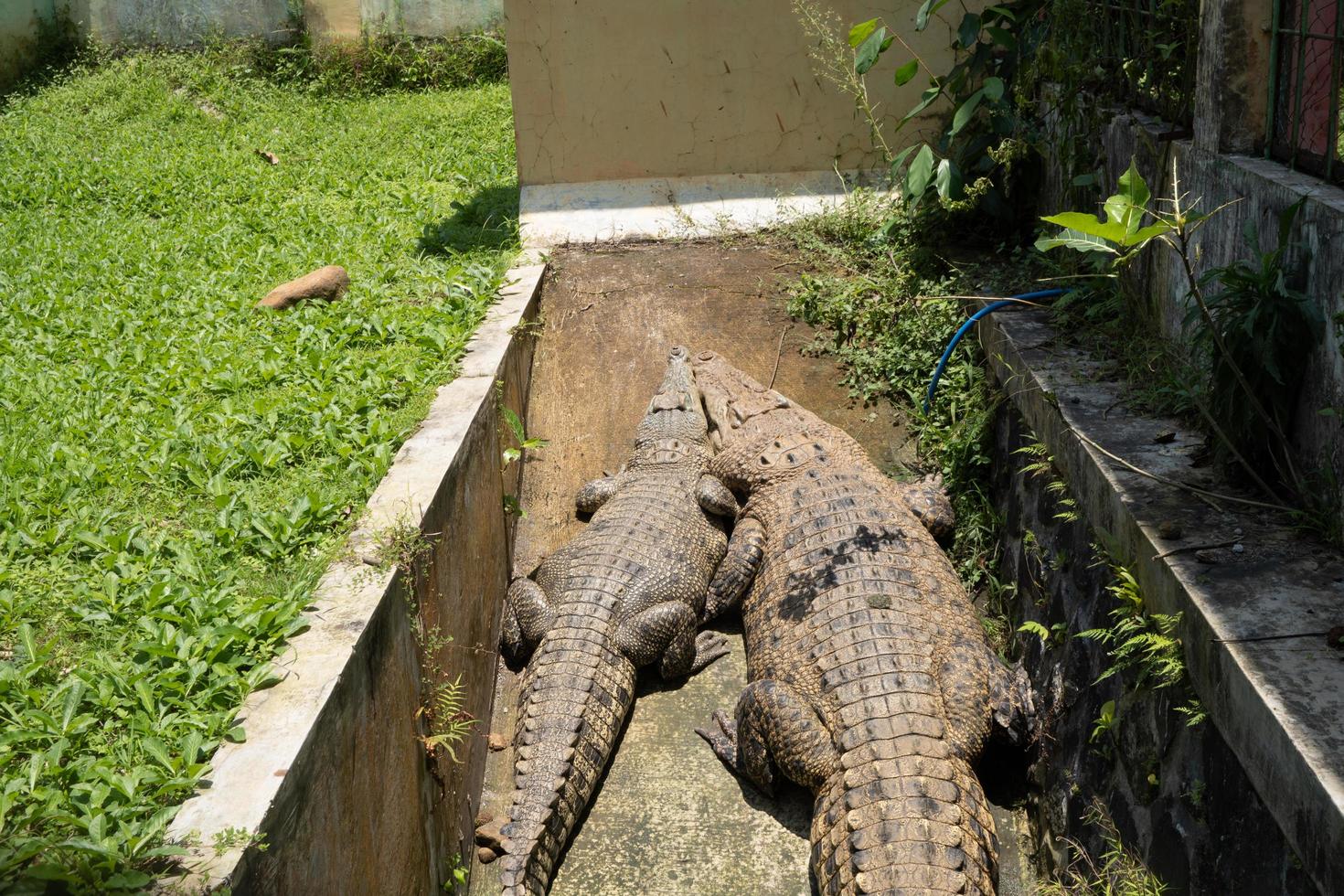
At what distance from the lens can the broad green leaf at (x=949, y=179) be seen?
21.1 ft

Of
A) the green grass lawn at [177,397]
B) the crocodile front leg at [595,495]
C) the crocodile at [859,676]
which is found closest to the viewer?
the green grass lawn at [177,397]

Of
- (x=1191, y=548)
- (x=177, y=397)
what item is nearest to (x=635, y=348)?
(x=177, y=397)

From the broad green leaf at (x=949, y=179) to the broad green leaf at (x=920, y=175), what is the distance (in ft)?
0.23

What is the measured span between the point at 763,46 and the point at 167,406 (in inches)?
204

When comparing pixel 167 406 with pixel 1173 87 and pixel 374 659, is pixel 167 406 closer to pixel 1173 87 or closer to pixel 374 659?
pixel 374 659

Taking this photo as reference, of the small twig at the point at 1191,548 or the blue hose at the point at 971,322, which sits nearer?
the small twig at the point at 1191,548

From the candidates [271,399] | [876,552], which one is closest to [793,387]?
[876,552]

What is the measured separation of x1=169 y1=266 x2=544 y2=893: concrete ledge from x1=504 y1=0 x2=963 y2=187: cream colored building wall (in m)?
3.19

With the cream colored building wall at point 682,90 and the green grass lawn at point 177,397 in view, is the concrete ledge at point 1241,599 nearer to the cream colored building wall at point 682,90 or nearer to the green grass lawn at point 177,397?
the green grass lawn at point 177,397

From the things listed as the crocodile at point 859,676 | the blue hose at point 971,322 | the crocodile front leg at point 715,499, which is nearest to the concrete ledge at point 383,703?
the crocodile front leg at point 715,499

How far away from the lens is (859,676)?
13.4 feet

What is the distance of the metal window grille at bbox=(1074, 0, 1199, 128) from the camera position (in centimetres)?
448

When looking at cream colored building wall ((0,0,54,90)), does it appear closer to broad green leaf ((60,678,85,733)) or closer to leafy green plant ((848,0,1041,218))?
leafy green plant ((848,0,1041,218))

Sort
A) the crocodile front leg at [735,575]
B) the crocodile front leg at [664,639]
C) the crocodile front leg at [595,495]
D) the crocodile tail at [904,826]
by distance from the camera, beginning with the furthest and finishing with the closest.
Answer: the crocodile front leg at [595,495] → the crocodile front leg at [735,575] → the crocodile front leg at [664,639] → the crocodile tail at [904,826]
